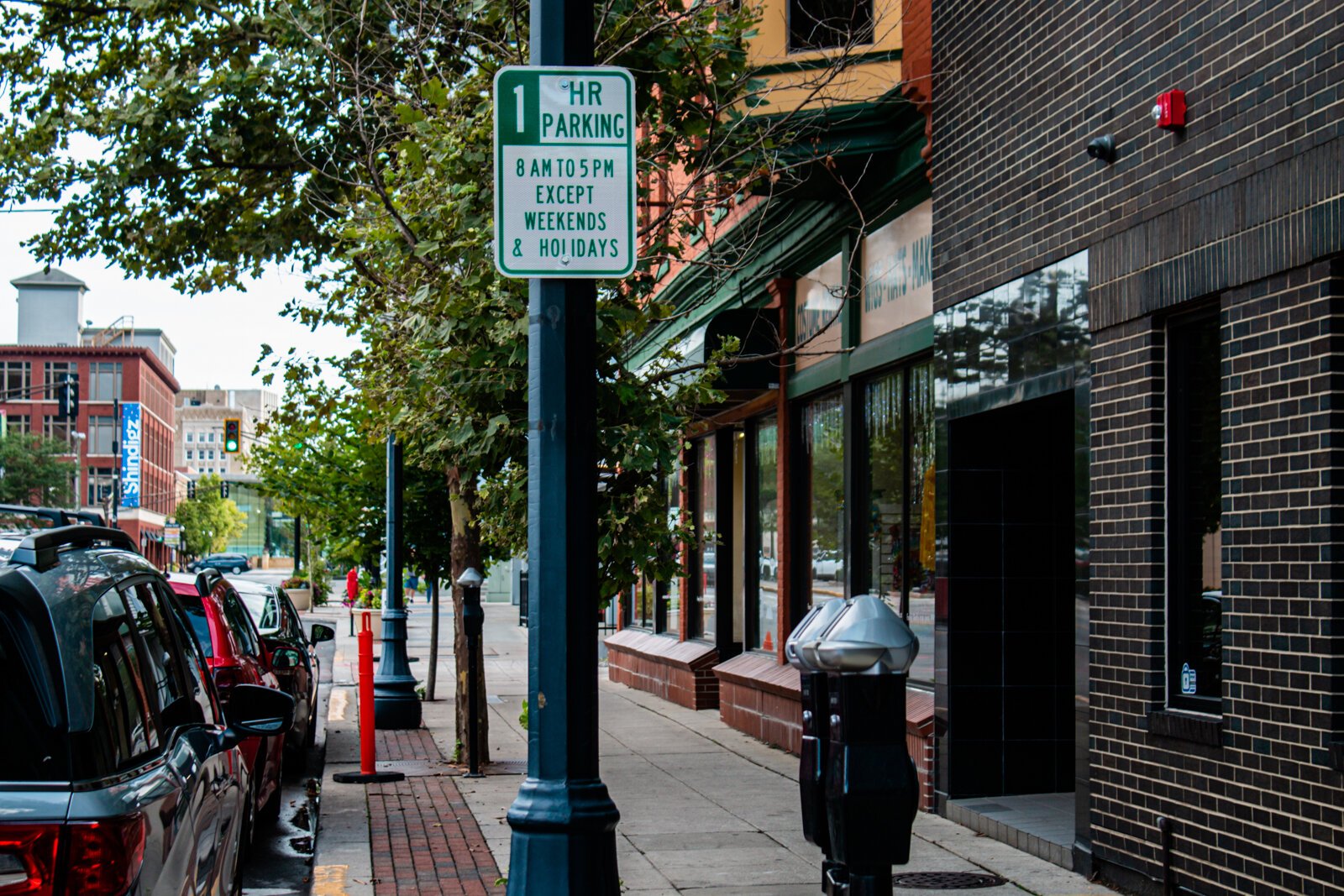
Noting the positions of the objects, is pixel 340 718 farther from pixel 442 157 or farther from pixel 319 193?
pixel 442 157

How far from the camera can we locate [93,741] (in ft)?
11.6

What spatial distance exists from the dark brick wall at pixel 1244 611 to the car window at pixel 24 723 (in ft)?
16.0

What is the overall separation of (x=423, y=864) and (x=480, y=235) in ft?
11.9

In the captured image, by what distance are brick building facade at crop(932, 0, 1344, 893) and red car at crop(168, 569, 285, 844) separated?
14.1 feet

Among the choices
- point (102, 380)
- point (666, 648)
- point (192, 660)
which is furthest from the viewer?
point (102, 380)

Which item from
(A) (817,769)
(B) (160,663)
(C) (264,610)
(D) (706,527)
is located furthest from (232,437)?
(A) (817,769)

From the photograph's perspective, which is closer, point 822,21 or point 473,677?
point 822,21

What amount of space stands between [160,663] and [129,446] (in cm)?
11287

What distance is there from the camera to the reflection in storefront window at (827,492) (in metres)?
13.5

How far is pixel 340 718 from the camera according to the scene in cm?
1828

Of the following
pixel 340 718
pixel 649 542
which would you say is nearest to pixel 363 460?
pixel 340 718

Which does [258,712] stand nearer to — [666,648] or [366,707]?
[366,707]

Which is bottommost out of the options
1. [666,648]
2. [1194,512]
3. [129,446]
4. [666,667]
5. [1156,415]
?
[666,667]

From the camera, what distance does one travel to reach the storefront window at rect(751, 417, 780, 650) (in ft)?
51.8
